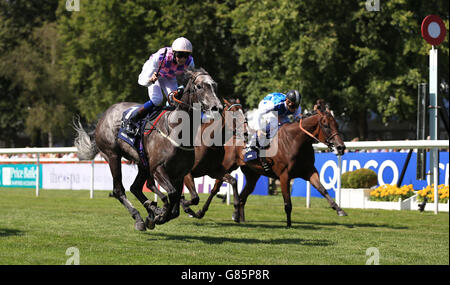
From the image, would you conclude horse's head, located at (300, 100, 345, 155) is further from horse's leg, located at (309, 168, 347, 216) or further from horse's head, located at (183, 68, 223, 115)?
horse's head, located at (183, 68, 223, 115)

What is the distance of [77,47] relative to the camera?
109 feet

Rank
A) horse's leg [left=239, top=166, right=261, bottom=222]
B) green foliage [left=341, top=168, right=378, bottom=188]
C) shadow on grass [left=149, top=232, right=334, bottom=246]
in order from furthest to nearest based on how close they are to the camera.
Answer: green foliage [left=341, top=168, right=378, bottom=188], horse's leg [left=239, top=166, right=261, bottom=222], shadow on grass [left=149, top=232, right=334, bottom=246]

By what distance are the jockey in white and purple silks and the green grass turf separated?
146 centimetres

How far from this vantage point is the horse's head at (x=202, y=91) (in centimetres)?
736

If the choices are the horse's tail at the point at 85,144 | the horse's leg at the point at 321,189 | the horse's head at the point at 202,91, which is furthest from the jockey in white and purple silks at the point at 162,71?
the horse's leg at the point at 321,189

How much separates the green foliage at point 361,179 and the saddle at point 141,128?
22.0ft

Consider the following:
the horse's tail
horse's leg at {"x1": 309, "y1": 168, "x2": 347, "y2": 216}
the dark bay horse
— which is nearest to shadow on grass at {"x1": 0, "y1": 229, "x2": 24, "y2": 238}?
the dark bay horse

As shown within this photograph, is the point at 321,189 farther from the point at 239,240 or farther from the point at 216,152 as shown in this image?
the point at 239,240

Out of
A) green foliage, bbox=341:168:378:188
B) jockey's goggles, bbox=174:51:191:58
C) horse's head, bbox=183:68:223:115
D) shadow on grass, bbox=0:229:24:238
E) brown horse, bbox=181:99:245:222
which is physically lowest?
shadow on grass, bbox=0:229:24:238

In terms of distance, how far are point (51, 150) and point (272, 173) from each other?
8.17 metres

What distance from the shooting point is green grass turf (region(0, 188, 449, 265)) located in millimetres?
6418

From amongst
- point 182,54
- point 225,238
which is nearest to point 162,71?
point 182,54
